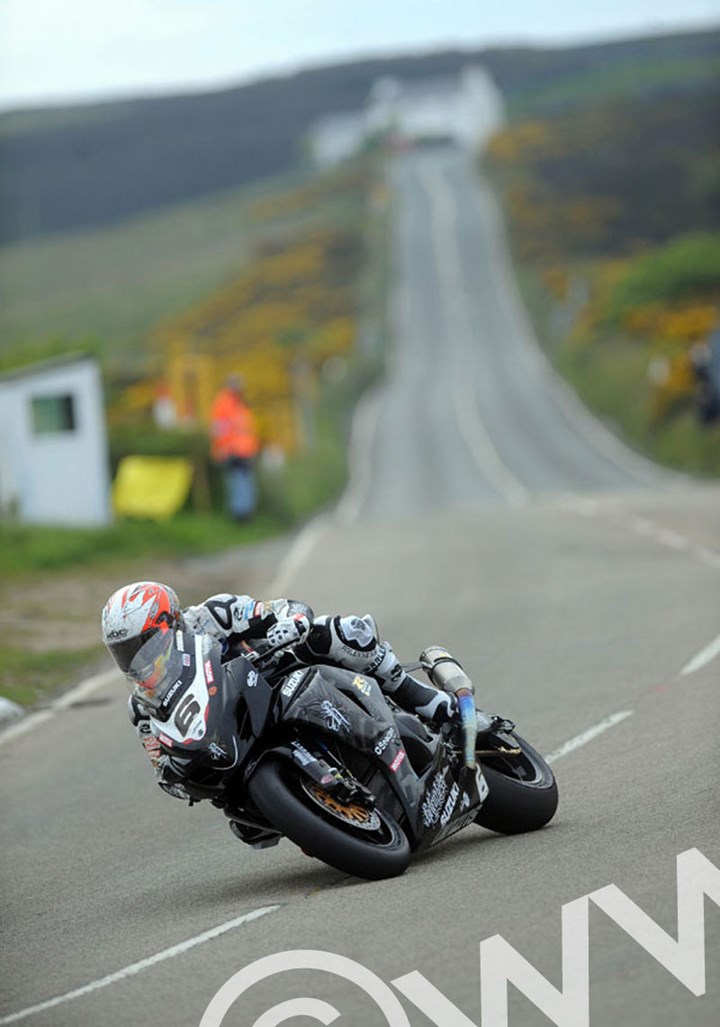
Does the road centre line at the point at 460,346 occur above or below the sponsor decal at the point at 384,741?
below

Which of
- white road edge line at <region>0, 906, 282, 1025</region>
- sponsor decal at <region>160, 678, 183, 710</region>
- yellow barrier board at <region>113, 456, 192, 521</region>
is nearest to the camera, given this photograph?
white road edge line at <region>0, 906, 282, 1025</region>

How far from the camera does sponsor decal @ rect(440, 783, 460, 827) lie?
7.69m

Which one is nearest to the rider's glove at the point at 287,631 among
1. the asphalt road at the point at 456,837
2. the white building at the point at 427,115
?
the asphalt road at the point at 456,837

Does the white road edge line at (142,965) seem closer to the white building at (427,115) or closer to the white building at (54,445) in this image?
the white building at (54,445)

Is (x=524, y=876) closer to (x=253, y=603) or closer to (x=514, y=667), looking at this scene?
(x=253, y=603)

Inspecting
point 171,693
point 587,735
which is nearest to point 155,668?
point 171,693

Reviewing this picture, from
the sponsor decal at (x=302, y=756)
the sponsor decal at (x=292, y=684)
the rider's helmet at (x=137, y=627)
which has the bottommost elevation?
the sponsor decal at (x=302, y=756)

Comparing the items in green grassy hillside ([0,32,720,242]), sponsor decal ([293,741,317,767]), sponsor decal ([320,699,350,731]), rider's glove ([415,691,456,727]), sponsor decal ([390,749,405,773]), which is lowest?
sponsor decal ([390,749,405,773])

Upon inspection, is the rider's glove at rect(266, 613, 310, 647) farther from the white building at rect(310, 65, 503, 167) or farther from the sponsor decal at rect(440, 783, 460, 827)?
the white building at rect(310, 65, 503, 167)

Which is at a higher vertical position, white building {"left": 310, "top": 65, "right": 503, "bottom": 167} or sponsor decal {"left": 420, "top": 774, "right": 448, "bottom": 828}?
white building {"left": 310, "top": 65, "right": 503, "bottom": 167}

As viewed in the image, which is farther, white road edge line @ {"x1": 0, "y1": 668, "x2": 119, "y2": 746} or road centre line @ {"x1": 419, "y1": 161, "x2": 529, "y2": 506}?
road centre line @ {"x1": 419, "y1": 161, "x2": 529, "y2": 506}

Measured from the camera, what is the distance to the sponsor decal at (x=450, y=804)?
A: 7688mm

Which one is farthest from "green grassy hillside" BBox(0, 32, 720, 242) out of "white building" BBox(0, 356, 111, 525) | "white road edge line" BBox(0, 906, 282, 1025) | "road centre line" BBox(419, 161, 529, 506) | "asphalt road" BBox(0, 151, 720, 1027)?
"white road edge line" BBox(0, 906, 282, 1025)

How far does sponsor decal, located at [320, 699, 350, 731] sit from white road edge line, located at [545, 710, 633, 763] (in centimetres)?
252
